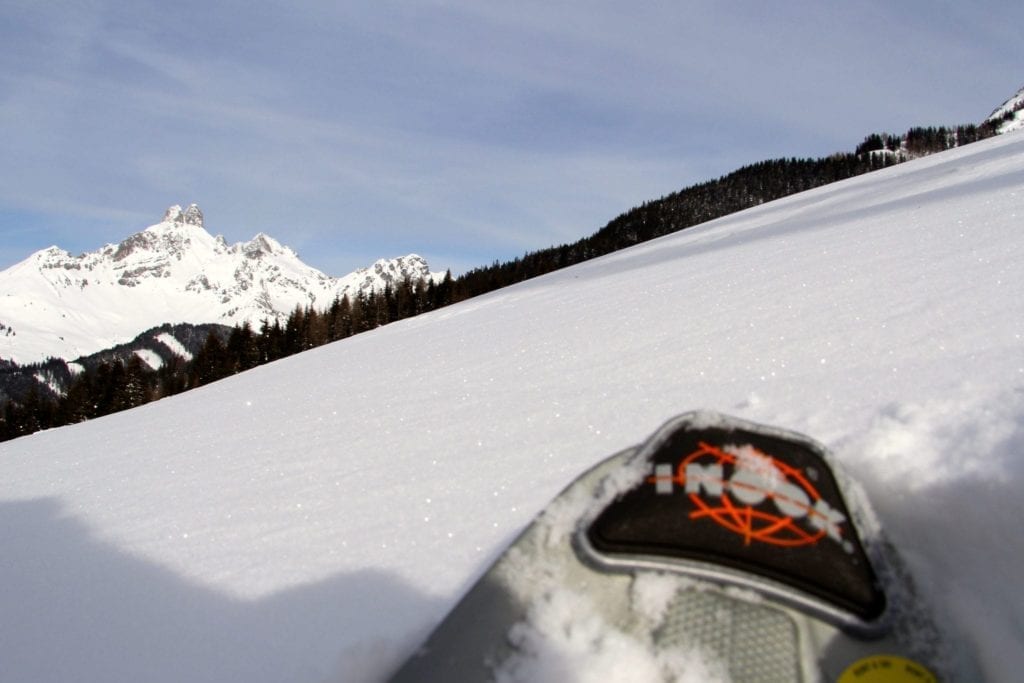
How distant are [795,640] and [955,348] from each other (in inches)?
64.6

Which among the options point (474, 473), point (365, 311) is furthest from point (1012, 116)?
point (474, 473)

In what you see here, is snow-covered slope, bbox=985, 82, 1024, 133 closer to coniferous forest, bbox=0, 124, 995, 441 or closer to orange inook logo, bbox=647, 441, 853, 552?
coniferous forest, bbox=0, 124, 995, 441

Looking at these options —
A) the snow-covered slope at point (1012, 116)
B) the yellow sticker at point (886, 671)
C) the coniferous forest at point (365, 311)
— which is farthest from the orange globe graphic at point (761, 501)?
the snow-covered slope at point (1012, 116)

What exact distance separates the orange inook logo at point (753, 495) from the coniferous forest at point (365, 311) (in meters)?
40.5

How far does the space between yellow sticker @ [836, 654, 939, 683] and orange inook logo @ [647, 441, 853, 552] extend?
0.18 metres

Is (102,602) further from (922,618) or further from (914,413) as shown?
(914,413)

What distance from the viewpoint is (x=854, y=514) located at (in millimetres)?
1175

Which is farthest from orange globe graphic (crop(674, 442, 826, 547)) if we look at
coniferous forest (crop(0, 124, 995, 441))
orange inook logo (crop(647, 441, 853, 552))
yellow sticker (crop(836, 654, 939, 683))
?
coniferous forest (crop(0, 124, 995, 441))

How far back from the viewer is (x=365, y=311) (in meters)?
47.5

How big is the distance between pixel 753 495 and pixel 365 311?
47889 millimetres

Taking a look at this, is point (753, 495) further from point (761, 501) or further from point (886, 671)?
point (886, 671)

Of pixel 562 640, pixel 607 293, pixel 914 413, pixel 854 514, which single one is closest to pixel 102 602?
pixel 562 640

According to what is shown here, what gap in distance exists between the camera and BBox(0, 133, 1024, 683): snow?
1.39 m

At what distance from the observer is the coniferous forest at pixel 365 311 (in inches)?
1483
